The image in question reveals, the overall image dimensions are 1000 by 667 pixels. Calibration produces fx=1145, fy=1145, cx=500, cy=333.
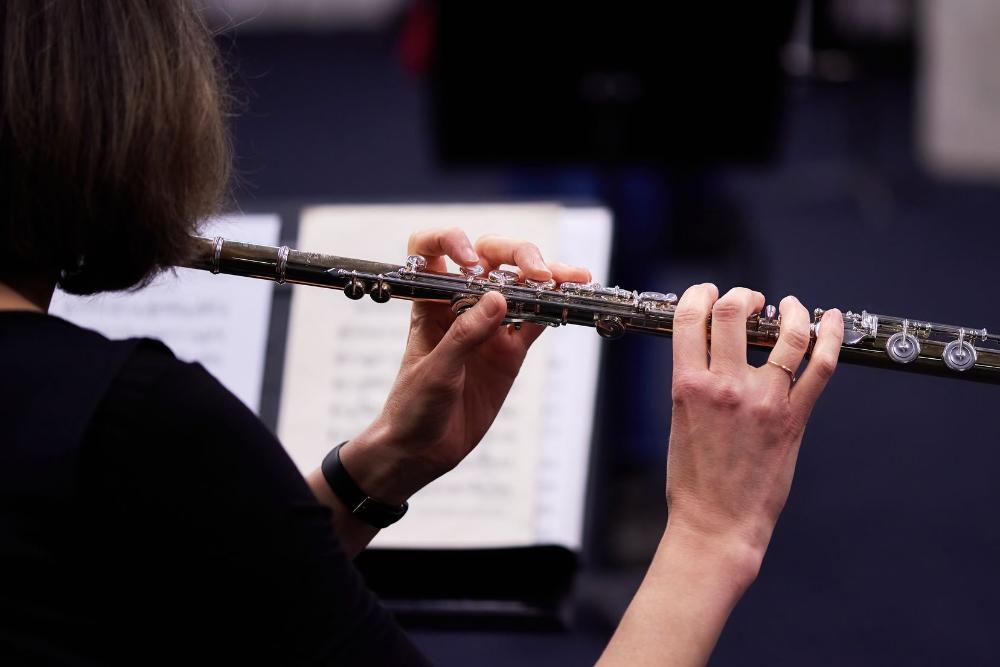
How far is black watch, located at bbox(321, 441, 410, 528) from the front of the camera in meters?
1.12

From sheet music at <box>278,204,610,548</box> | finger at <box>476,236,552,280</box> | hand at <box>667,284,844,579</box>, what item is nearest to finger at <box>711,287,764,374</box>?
hand at <box>667,284,844,579</box>

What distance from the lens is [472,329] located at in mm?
1011

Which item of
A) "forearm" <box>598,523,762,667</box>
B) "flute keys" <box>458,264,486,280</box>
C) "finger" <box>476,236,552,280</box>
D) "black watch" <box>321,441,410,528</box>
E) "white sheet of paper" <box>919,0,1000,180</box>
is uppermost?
"white sheet of paper" <box>919,0,1000,180</box>

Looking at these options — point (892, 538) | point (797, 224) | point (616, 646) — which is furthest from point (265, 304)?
point (797, 224)

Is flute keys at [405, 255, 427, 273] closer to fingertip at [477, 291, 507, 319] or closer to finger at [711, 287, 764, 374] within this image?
fingertip at [477, 291, 507, 319]

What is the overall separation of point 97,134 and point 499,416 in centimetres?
74

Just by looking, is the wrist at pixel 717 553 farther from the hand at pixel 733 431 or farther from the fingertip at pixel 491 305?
the fingertip at pixel 491 305

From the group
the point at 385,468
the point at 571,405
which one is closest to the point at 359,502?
the point at 385,468

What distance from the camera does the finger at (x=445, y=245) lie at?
3.57 ft

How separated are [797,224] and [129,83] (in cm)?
319

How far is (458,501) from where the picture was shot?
1393mm

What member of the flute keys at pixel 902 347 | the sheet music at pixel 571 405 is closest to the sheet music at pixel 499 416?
the sheet music at pixel 571 405

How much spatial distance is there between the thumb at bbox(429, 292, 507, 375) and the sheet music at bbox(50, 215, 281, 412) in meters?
0.47

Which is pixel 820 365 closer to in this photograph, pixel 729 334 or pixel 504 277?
pixel 729 334
